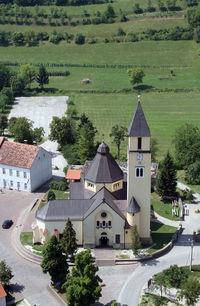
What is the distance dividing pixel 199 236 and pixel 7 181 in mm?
39721

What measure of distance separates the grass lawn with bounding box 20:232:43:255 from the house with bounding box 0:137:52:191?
18.0 m

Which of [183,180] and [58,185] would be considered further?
[183,180]

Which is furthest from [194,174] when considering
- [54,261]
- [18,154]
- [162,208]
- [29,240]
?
[54,261]

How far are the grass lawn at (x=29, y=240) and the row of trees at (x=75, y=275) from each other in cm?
764

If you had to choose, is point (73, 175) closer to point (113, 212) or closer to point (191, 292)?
point (113, 212)

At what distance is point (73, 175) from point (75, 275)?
127 ft

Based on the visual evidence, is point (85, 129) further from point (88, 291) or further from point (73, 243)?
point (88, 291)

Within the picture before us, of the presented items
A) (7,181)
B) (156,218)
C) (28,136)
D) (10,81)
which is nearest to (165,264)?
(156,218)

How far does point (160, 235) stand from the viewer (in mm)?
79000

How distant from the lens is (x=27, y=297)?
64.6 metres

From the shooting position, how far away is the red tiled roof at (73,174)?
322 ft

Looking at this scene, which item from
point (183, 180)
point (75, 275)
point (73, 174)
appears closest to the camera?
point (75, 275)

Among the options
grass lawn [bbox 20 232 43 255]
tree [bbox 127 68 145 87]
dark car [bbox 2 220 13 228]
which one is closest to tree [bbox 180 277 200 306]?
grass lawn [bbox 20 232 43 255]

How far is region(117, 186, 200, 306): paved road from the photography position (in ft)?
Answer: 213
